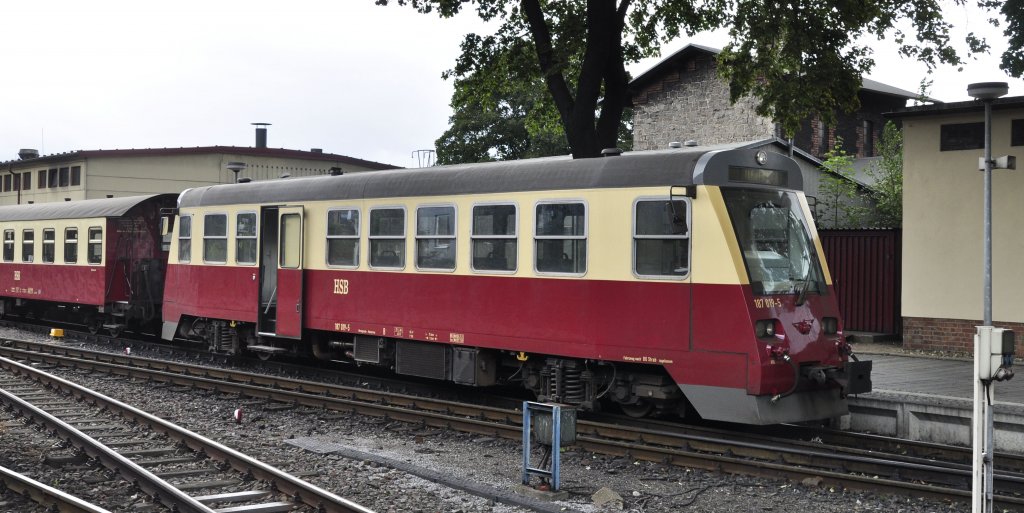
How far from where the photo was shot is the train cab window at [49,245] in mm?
24578

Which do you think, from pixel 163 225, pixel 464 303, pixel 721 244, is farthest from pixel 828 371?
pixel 163 225

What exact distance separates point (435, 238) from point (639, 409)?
3444 millimetres

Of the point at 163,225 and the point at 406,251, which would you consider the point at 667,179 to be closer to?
the point at 406,251

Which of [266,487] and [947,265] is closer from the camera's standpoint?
[266,487]

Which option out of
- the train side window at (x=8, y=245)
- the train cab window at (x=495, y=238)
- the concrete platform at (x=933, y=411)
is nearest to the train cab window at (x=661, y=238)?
the train cab window at (x=495, y=238)

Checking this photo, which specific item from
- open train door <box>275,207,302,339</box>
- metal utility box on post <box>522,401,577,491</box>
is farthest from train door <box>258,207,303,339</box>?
metal utility box on post <box>522,401,577,491</box>

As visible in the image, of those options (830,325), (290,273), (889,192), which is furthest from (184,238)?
(889,192)

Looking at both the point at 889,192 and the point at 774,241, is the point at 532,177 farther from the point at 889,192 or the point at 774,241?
the point at 889,192

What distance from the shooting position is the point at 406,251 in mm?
13586

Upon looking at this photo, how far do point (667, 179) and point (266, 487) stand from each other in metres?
4.95

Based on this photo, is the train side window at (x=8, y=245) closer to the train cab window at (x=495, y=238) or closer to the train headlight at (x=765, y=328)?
the train cab window at (x=495, y=238)

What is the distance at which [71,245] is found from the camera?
23766mm

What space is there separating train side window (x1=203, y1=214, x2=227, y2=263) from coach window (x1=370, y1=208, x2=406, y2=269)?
3.90 meters

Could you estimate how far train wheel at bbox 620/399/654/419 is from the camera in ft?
37.6
